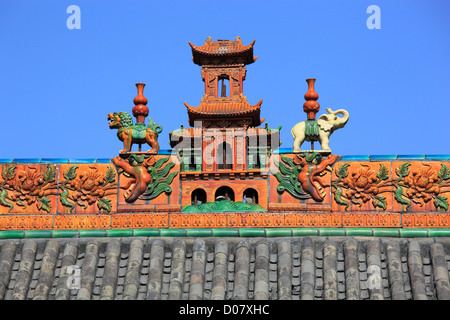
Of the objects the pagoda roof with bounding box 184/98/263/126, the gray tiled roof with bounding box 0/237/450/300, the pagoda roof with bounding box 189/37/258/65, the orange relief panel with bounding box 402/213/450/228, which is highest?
the pagoda roof with bounding box 189/37/258/65

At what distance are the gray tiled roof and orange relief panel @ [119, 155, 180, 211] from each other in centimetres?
97

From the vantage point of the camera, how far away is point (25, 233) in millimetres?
19438

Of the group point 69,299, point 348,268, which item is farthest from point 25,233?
point 348,268

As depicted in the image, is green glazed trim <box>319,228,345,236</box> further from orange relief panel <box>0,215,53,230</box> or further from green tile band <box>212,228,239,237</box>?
orange relief panel <box>0,215,53,230</box>

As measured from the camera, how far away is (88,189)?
65.0ft

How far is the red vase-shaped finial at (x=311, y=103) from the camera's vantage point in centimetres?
1983

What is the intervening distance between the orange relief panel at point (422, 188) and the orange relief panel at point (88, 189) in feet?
18.8

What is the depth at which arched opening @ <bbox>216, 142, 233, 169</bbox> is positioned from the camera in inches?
782

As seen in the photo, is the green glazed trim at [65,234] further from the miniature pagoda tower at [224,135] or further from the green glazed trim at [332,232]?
the green glazed trim at [332,232]

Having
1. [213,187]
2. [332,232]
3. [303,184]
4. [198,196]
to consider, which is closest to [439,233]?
[332,232]

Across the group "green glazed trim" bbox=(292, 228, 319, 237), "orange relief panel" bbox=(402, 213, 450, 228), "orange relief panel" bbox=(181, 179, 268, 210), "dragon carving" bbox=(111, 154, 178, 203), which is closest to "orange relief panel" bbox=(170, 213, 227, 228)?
"orange relief panel" bbox=(181, 179, 268, 210)

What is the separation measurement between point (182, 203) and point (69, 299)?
321 cm
